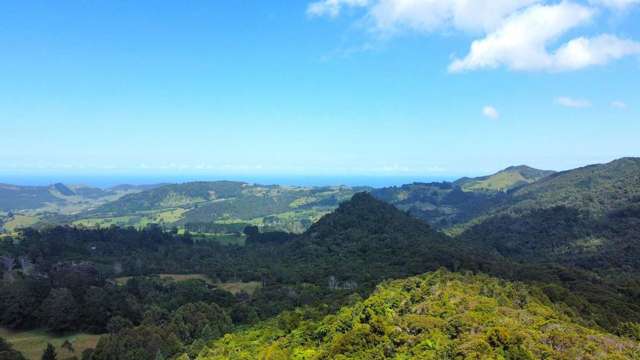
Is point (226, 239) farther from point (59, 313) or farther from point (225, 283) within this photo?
point (59, 313)

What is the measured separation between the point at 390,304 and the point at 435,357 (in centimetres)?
1753

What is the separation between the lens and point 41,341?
7612 centimetres

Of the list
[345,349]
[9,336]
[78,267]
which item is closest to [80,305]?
[9,336]

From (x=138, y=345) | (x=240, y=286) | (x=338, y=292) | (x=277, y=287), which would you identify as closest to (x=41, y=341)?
(x=138, y=345)

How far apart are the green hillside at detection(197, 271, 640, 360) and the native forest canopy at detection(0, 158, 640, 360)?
0.54 feet

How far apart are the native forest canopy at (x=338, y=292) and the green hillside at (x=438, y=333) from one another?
165 millimetres

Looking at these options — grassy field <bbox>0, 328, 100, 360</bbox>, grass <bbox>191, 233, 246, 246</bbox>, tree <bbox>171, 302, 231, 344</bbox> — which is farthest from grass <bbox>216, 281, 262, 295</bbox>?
grass <bbox>191, 233, 246, 246</bbox>

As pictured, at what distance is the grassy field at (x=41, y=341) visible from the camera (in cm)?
6869

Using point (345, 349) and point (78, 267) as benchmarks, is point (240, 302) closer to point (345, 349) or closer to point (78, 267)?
point (78, 267)

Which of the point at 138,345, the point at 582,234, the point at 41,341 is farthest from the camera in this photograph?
the point at 582,234

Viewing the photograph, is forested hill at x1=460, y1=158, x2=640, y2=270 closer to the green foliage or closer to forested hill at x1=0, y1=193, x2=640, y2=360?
forested hill at x1=0, y1=193, x2=640, y2=360

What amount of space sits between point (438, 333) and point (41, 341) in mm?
68129

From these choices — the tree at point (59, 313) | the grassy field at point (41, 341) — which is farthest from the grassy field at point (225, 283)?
the grassy field at point (41, 341)

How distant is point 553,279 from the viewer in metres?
77.6
